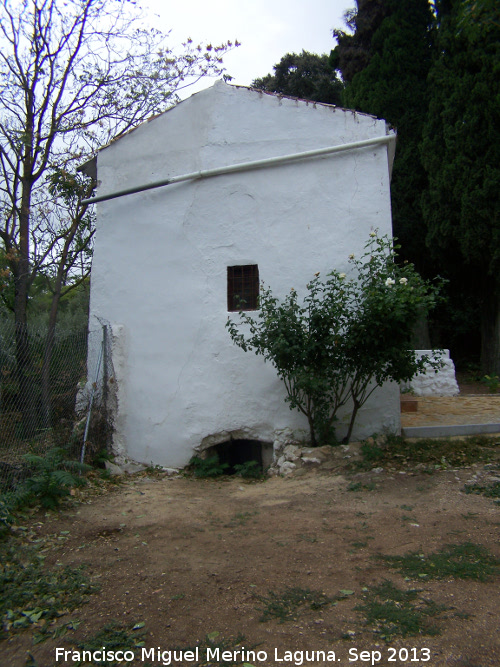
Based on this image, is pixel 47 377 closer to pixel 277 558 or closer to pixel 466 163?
pixel 277 558

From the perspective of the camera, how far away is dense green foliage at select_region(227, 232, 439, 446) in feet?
21.4

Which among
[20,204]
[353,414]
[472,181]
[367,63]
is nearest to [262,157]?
[353,414]

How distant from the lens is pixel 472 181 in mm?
12953

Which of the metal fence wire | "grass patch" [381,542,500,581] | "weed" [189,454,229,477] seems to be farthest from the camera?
"weed" [189,454,229,477]

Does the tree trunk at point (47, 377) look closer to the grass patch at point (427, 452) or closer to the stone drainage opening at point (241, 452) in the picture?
the stone drainage opening at point (241, 452)

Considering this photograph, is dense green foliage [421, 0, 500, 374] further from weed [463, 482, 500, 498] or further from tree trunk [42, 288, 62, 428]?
tree trunk [42, 288, 62, 428]

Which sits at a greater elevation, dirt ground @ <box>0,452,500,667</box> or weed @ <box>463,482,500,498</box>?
weed @ <box>463,482,500,498</box>

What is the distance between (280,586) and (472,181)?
1190 centimetres

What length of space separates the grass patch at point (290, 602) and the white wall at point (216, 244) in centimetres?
392

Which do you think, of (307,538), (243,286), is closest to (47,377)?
(243,286)

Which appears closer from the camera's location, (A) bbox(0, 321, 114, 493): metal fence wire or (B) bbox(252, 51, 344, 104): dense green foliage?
(A) bbox(0, 321, 114, 493): metal fence wire

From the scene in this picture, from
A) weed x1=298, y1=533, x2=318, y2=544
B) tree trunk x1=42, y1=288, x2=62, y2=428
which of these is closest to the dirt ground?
weed x1=298, y1=533, x2=318, y2=544

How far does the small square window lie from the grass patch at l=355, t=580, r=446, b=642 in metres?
4.75

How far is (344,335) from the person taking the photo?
6797 millimetres
